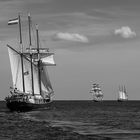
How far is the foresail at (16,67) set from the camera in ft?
467

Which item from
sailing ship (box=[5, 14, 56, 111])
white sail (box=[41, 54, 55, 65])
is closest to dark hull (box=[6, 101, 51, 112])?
sailing ship (box=[5, 14, 56, 111])

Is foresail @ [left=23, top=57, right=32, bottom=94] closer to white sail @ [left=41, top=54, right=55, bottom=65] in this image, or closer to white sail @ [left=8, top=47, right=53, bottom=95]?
white sail @ [left=8, top=47, right=53, bottom=95]

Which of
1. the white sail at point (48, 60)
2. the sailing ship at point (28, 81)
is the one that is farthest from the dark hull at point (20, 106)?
the white sail at point (48, 60)

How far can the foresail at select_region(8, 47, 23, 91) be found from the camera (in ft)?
467

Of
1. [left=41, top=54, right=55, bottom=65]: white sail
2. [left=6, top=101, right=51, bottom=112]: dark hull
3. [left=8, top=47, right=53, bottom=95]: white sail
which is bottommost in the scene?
[left=6, top=101, right=51, bottom=112]: dark hull

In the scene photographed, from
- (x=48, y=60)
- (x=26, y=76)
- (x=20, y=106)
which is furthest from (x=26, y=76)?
(x=48, y=60)

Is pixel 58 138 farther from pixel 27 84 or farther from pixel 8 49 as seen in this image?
pixel 27 84

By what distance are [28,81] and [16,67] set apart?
35.5 ft

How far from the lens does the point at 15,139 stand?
5209cm

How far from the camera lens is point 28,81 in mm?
153250

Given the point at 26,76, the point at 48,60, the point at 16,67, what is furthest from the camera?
the point at 48,60

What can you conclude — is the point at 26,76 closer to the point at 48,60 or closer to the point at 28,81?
the point at 28,81

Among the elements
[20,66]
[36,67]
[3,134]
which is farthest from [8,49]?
[3,134]

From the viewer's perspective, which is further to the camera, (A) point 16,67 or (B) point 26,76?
(B) point 26,76
